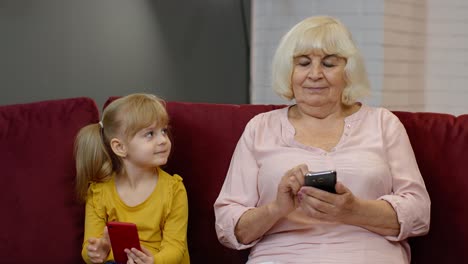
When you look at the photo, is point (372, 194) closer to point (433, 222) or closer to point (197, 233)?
point (433, 222)

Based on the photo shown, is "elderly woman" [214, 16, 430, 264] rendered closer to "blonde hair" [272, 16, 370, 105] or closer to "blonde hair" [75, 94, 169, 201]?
"blonde hair" [272, 16, 370, 105]

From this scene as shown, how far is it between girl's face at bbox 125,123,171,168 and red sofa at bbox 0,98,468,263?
19 cm

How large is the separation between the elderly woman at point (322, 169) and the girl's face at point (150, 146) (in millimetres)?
190

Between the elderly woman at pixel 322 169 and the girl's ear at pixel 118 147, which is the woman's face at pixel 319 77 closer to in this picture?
the elderly woman at pixel 322 169

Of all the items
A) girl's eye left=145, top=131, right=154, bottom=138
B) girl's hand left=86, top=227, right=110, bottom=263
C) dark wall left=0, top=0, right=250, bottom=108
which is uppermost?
dark wall left=0, top=0, right=250, bottom=108

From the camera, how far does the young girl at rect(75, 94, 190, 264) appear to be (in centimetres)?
226

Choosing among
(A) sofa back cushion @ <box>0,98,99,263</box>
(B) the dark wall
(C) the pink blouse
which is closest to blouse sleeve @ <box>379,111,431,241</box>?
(C) the pink blouse

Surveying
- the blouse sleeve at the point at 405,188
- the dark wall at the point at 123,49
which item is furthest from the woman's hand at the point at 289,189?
the dark wall at the point at 123,49

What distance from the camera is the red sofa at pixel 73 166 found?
7.59 ft

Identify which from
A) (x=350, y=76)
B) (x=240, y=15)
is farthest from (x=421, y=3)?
(x=350, y=76)

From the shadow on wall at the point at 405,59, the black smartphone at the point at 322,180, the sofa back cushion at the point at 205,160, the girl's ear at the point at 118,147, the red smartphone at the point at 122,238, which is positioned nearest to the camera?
the black smartphone at the point at 322,180

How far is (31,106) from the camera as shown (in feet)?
8.21

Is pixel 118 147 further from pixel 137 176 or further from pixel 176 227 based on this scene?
pixel 176 227

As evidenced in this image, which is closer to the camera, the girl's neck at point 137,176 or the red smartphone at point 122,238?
the red smartphone at point 122,238
